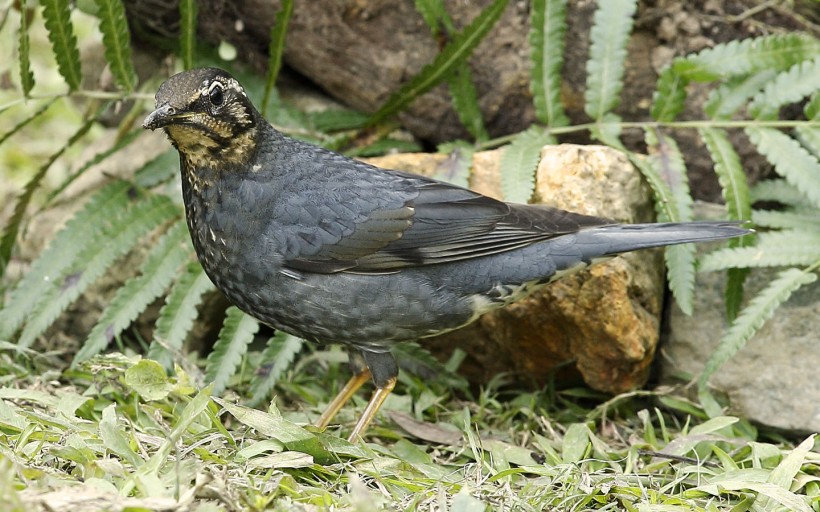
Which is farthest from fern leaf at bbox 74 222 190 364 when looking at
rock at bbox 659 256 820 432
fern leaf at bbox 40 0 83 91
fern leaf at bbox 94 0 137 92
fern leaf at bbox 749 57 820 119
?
fern leaf at bbox 749 57 820 119

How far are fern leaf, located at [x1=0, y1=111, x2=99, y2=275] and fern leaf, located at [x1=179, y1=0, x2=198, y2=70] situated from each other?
2.15 feet

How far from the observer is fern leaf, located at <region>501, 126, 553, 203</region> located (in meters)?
5.00

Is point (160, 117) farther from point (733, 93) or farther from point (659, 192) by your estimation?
point (733, 93)

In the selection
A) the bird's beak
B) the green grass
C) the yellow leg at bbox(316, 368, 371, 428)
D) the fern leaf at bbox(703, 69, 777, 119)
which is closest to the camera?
the green grass

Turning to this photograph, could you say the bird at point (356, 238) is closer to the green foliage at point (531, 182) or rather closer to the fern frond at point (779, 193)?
the green foliage at point (531, 182)

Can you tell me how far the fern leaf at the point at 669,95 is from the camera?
5.43 metres

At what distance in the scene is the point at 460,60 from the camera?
5.49 meters

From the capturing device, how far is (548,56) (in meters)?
5.50

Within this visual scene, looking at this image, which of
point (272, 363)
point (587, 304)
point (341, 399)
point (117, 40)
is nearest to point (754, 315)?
point (587, 304)

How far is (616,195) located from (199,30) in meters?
3.06

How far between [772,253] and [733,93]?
104 cm

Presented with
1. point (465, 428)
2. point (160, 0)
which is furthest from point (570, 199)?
point (160, 0)

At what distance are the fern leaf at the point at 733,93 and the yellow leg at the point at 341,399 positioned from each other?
8.24 ft

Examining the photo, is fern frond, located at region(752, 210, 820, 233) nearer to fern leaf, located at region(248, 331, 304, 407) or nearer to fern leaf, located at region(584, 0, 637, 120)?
fern leaf, located at region(584, 0, 637, 120)
